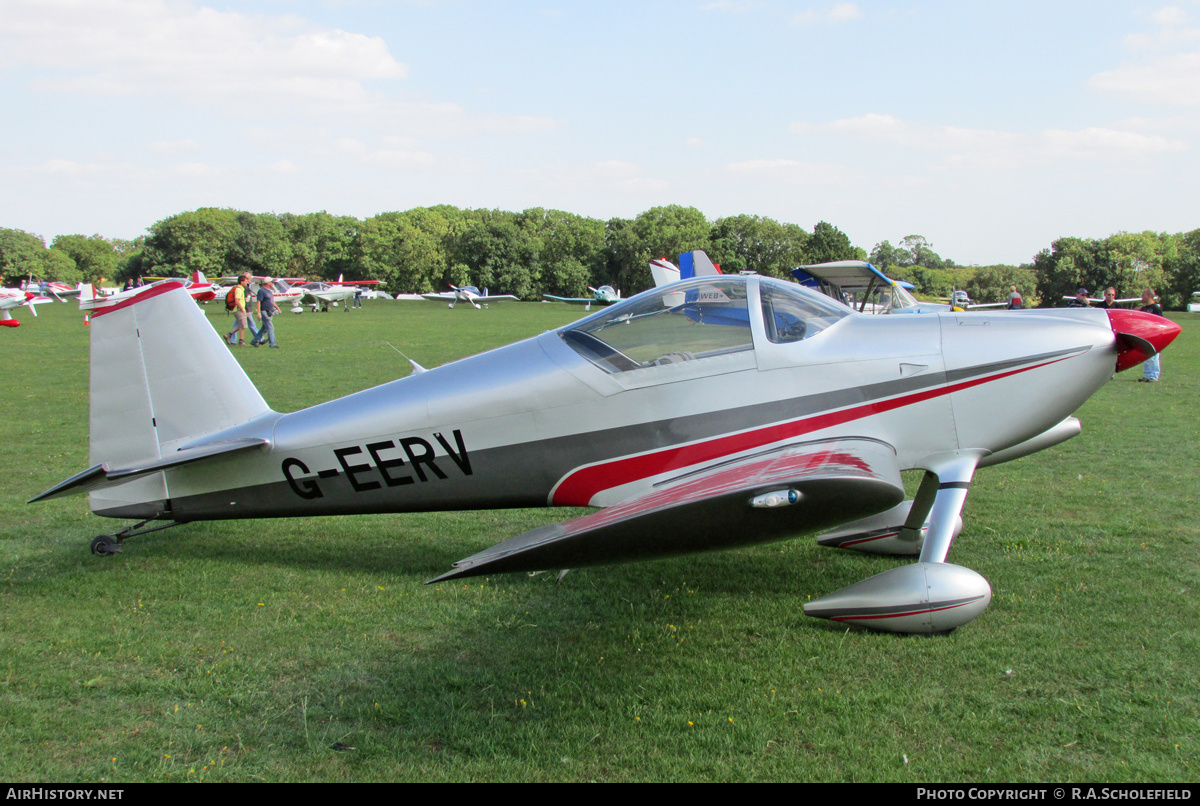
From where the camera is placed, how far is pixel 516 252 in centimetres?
9688

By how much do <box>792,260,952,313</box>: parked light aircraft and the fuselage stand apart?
607 inches

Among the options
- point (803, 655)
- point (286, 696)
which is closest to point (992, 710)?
point (803, 655)

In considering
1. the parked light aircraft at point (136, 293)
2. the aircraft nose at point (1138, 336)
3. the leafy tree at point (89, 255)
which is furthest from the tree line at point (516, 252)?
the aircraft nose at point (1138, 336)

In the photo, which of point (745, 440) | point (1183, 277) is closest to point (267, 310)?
point (745, 440)

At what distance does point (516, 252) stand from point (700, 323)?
94.7 m

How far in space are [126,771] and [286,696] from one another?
0.70 metres

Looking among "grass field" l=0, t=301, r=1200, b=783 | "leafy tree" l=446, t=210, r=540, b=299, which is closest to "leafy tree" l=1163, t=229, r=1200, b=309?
"leafy tree" l=446, t=210, r=540, b=299

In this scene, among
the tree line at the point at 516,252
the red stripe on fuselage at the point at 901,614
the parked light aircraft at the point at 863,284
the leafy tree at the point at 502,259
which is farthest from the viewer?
the leafy tree at the point at 502,259

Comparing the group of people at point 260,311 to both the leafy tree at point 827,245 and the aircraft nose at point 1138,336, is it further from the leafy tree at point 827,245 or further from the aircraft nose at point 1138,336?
the leafy tree at point 827,245

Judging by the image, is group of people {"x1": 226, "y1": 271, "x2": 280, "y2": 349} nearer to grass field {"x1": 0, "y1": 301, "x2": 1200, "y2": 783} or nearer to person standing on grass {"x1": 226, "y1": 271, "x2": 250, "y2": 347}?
person standing on grass {"x1": 226, "y1": 271, "x2": 250, "y2": 347}

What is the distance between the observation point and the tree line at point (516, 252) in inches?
3578

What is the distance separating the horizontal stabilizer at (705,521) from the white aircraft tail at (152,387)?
293 centimetres

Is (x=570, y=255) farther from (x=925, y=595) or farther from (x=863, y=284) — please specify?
(x=925, y=595)

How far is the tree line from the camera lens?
9088 centimetres
